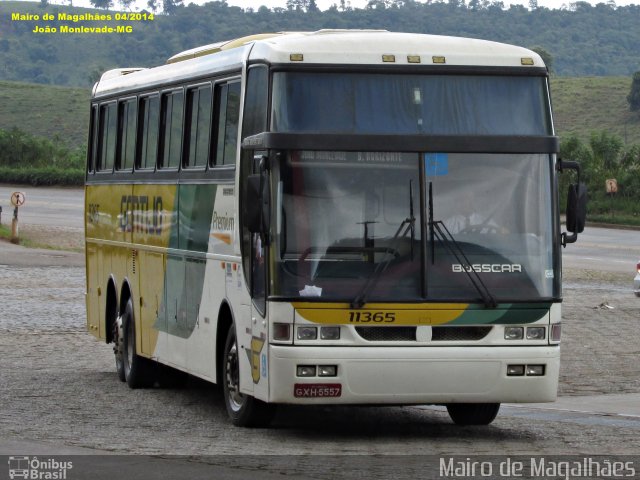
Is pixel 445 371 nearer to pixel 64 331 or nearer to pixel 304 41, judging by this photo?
pixel 304 41

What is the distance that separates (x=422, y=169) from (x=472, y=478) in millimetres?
3076

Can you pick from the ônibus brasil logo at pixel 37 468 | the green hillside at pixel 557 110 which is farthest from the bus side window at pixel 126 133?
the green hillside at pixel 557 110

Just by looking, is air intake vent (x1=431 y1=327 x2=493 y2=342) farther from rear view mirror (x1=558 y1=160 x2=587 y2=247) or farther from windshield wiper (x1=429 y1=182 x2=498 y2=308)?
rear view mirror (x1=558 y1=160 x2=587 y2=247)

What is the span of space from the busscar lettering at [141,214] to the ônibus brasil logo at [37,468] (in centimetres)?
545

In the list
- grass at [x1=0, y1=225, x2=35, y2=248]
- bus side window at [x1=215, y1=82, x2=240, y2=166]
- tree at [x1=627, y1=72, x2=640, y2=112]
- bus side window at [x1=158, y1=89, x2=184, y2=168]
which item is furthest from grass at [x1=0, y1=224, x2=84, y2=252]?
tree at [x1=627, y1=72, x2=640, y2=112]

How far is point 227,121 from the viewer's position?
1386 centimetres

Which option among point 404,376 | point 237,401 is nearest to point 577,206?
point 404,376

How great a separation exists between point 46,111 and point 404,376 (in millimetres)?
123120

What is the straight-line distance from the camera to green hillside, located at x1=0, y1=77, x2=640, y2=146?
122 meters

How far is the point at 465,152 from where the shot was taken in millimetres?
12586

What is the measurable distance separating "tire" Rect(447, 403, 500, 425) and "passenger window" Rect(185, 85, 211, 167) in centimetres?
313

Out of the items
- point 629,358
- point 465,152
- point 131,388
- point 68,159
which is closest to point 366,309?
point 465,152

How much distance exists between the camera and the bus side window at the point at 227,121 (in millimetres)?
13523

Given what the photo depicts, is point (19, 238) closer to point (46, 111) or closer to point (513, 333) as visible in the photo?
point (513, 333)
